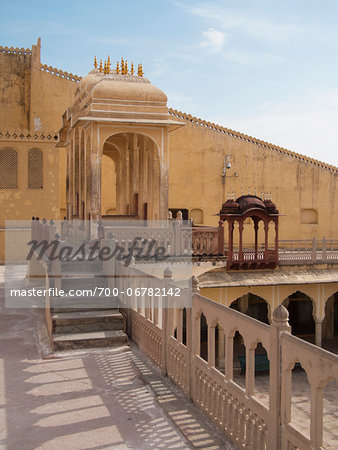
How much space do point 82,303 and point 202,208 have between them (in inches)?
692

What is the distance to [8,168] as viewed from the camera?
24.2 meters

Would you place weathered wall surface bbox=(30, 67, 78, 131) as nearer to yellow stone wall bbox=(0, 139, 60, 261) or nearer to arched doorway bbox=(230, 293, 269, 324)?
yellow stone wall bbox=(0, 139, 60, 261)

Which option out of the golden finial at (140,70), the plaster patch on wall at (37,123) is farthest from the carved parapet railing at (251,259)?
the plaster patch on wall at (37,123)

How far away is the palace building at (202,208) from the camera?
464 cm

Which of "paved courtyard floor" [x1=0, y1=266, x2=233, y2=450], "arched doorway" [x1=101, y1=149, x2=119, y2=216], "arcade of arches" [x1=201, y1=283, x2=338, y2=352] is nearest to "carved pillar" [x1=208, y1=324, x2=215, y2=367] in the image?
"paved courtyard floor" [x1=0, y1=266, x2=233, y2=450]

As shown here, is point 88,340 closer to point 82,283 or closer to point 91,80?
point 82,283

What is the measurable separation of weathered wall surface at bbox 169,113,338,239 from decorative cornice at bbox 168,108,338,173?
2.0 inches

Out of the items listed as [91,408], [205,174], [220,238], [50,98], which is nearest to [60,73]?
[50,98]

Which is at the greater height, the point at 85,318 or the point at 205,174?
the point at 205,174

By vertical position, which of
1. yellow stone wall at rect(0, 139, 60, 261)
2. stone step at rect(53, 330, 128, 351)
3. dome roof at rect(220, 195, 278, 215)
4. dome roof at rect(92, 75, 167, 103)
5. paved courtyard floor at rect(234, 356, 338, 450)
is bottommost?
paved courtyard floor at rect(234, 356, 338, 450)

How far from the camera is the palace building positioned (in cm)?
464

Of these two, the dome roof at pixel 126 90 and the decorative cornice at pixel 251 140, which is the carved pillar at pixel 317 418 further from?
the decorative cornice at pixel 251 140

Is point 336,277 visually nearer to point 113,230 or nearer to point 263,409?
point 113,230

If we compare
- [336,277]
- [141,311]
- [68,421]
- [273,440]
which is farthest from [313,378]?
[336,277]
